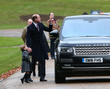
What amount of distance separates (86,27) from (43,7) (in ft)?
264

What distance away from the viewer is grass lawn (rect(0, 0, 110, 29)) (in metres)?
89.5

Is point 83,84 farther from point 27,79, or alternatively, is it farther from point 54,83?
point 27,79

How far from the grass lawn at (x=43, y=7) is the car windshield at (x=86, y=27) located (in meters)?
64.6

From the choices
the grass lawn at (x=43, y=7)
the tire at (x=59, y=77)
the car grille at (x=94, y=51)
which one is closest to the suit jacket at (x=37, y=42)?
the tire at (x=59, y=77)

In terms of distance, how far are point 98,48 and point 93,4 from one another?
85.6 m

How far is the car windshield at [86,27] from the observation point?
1686 cm

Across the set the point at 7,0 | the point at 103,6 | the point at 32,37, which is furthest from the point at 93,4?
the point at 32,37

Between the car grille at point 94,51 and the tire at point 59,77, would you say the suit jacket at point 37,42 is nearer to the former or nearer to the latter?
the tire at point 59,77

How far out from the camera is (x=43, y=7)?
97312mm

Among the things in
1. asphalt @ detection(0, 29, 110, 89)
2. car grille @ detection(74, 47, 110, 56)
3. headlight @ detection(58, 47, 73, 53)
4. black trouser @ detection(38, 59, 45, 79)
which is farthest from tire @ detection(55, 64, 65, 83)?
black trouser @ detection(38, 59, 45, 79)

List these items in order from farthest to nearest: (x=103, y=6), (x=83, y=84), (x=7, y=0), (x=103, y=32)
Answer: (x=7, y=0) → (x=103, y=6) → (x=103, y=32) → (x=83, y=84)

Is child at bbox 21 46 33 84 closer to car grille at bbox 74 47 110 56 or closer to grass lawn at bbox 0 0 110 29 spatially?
car grille at bbox 74 47 110 56

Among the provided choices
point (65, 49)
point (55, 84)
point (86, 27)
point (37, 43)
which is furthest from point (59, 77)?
point (86, 27)

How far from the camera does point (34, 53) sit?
17.3 m
